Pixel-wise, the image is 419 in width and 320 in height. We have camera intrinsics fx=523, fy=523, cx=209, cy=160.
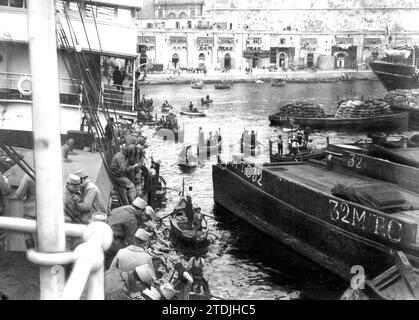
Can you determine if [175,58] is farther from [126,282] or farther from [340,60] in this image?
[126,282]

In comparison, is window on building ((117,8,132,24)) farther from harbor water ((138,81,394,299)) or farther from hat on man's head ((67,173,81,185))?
hat on man's head ((67,173,81,185))

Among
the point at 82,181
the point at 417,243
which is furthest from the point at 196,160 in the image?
the point at 82,181

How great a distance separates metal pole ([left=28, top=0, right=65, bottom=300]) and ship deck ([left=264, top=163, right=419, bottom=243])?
16028 mm

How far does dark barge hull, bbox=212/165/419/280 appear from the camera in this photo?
1633 centimetres

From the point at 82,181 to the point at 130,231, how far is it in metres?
1.46

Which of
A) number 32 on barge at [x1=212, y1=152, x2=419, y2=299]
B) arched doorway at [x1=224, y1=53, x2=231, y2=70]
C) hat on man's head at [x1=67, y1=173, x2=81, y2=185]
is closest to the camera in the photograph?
hat on man's head at [x1=67, y1=173, x2=81, y2=185]

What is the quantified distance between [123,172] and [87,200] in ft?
18.1

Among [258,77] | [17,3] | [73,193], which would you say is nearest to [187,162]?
[17,3]

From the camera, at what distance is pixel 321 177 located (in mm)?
22047

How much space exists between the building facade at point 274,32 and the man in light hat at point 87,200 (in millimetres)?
103392

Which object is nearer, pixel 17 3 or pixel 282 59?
pixel 17 3

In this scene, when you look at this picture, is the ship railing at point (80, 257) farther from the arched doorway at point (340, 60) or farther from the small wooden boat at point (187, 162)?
the arched doorway at point (340, 60)

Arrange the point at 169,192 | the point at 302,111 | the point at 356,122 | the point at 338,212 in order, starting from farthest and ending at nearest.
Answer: the point at 302,111 → the point at 356,122 → the point at 169,192 → the point at 338,212

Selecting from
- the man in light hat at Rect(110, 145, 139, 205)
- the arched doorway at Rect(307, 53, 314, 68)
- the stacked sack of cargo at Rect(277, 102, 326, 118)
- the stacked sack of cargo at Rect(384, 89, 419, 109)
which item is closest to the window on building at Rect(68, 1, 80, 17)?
the man in light hat at Rect(110, 145, 139, 205)
